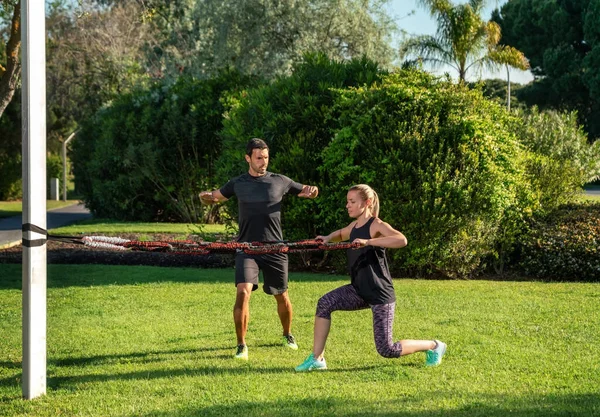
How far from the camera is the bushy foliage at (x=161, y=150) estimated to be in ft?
78.4

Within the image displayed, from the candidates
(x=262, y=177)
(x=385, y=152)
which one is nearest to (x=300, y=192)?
(x=262, y=177)

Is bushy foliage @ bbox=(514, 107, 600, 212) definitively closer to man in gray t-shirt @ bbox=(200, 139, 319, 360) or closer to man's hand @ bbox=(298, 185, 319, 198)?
man's hand @ bbox=(298, 185, 319, 198)

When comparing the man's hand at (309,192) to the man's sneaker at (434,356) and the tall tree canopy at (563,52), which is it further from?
the tall tree canopy at (563,52)

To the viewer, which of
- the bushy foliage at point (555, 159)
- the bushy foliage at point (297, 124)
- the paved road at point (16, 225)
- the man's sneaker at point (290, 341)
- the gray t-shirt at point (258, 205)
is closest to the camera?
the gray t-shirt at point (258, 205)

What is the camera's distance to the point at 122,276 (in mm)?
13852

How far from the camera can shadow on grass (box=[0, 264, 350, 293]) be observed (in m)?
13.1

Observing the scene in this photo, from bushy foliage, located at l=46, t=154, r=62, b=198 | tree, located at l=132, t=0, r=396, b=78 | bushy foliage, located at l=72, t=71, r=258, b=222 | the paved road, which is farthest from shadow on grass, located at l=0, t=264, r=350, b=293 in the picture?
bushy foliage, located at l=46, t=154, r=62, b=198

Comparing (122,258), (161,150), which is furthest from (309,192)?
(161,150)

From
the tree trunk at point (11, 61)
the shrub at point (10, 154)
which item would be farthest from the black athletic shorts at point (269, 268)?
the shrub at point (10, 154)

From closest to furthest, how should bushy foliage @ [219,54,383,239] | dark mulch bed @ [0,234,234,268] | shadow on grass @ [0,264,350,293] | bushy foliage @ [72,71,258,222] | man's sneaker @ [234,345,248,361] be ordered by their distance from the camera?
man's sneaker @ [234,345,248,361] < shadow on grass @ [0,264,350,293] < bushy foliage @ [219,54,383,239] < dark mulch bed @ [0,234,234,268] < bushy foliage @ [72,71,258,222]

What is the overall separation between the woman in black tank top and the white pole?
6.85ft

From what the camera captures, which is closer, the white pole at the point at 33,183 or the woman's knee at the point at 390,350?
the white pole at the point at 33,183

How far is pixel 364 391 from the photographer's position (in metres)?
6.29

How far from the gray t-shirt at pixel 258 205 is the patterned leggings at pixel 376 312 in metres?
0.92
